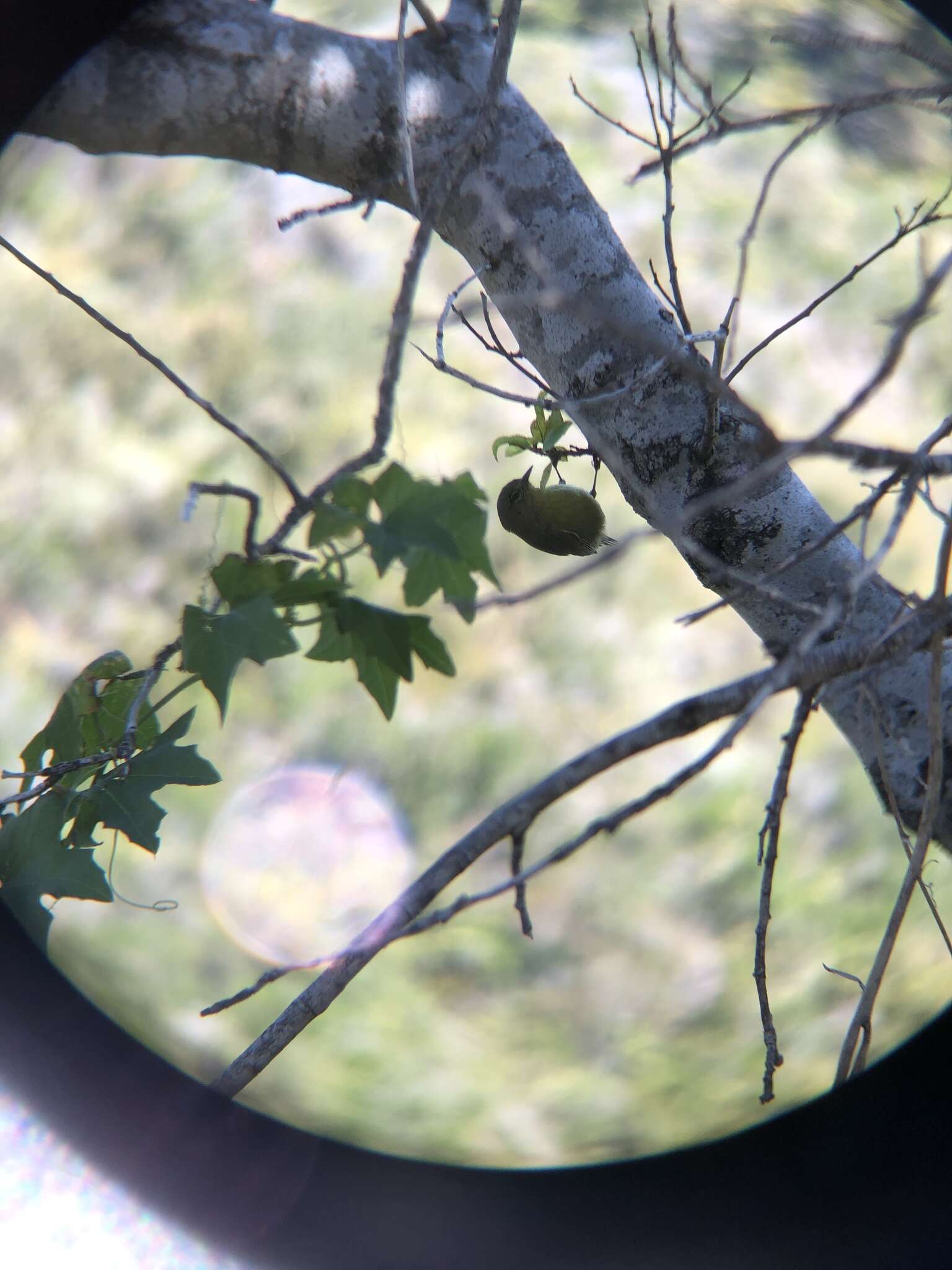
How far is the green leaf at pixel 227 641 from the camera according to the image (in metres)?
0.39

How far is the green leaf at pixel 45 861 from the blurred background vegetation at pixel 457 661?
1273 mm

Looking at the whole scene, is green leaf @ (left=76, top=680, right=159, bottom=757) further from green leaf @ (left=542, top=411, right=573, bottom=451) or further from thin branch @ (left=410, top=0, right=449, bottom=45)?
thin branch @ (left=410, top=0, right=449, bottom=45)

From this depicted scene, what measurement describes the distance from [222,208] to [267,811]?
4.36ft

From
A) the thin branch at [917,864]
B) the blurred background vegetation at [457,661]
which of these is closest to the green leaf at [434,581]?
the thin branch at [917,864]

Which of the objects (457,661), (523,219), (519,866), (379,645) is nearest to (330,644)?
(379,645)

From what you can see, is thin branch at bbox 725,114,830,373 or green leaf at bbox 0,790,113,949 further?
green leaf at bbox 0,790,113,949

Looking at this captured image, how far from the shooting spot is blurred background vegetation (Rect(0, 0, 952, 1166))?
181 centimetres

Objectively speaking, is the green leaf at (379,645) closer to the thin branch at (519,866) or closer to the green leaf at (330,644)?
the green leaf at (330,644)

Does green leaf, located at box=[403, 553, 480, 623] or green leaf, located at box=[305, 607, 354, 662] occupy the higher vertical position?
green leaf, located at box=[403, 553, 480, 623]

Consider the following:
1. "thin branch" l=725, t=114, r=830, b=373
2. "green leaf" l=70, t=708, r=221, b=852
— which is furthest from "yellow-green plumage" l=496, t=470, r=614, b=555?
"green leaf" l=70, t=708, r=221, b=852

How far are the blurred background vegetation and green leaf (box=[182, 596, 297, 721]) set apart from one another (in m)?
1.32

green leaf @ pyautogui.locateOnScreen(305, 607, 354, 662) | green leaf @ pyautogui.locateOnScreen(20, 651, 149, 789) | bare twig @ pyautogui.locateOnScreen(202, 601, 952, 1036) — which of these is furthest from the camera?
green leaf @ pyautogui.locateOnScreen(20, 651, 149, 789)

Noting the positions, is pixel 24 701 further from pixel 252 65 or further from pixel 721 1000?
pixel 252 65

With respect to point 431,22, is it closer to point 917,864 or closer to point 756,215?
point 756,215
